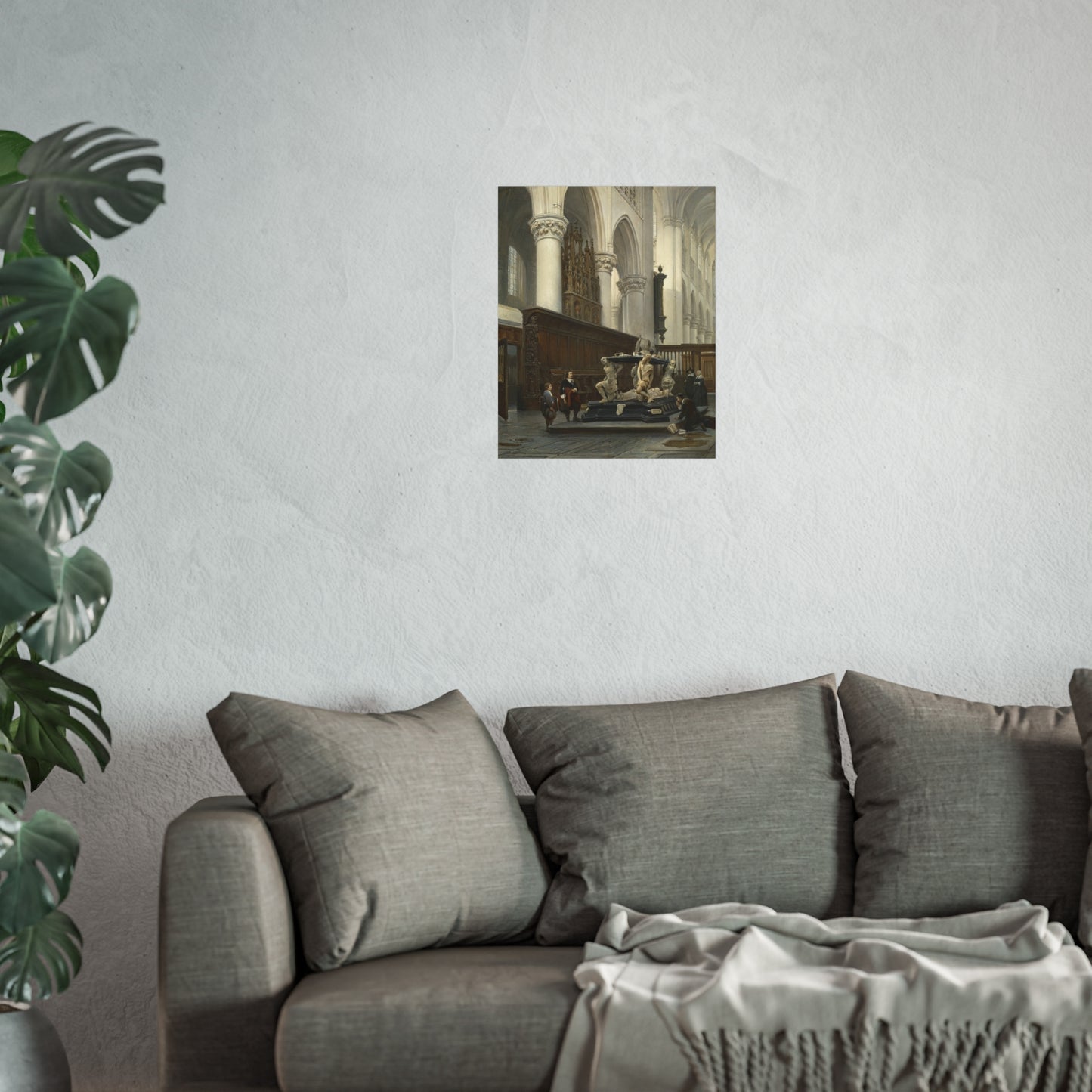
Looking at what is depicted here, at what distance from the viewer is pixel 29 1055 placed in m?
1.99

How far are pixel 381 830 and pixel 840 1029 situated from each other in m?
0.84

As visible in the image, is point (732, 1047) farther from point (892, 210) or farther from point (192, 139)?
point (192, 139)

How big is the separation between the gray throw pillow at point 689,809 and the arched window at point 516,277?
1.02 m

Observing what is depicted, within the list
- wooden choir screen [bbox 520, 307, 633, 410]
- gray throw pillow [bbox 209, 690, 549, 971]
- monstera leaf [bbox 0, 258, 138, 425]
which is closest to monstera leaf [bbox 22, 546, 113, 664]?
monstera leaf [bbox 0, 258, 138, 425]

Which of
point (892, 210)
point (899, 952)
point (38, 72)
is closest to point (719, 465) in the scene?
point (892, 210)

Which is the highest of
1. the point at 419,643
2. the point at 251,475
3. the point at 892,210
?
the point at 892,210

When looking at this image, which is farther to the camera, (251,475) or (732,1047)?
(251,475)

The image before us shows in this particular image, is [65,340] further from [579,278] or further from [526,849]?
[579,278]

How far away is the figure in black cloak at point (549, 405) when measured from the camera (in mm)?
2711

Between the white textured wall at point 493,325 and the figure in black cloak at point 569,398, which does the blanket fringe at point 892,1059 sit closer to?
the white textured wall at point 493,325

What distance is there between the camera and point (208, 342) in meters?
2.68

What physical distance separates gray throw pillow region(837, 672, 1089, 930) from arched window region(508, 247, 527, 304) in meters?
1.27

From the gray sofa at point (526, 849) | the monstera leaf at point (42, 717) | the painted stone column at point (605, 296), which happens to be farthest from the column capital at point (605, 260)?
the monstera leaf at point (42, 717)

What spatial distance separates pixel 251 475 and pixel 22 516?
3.45 feet
